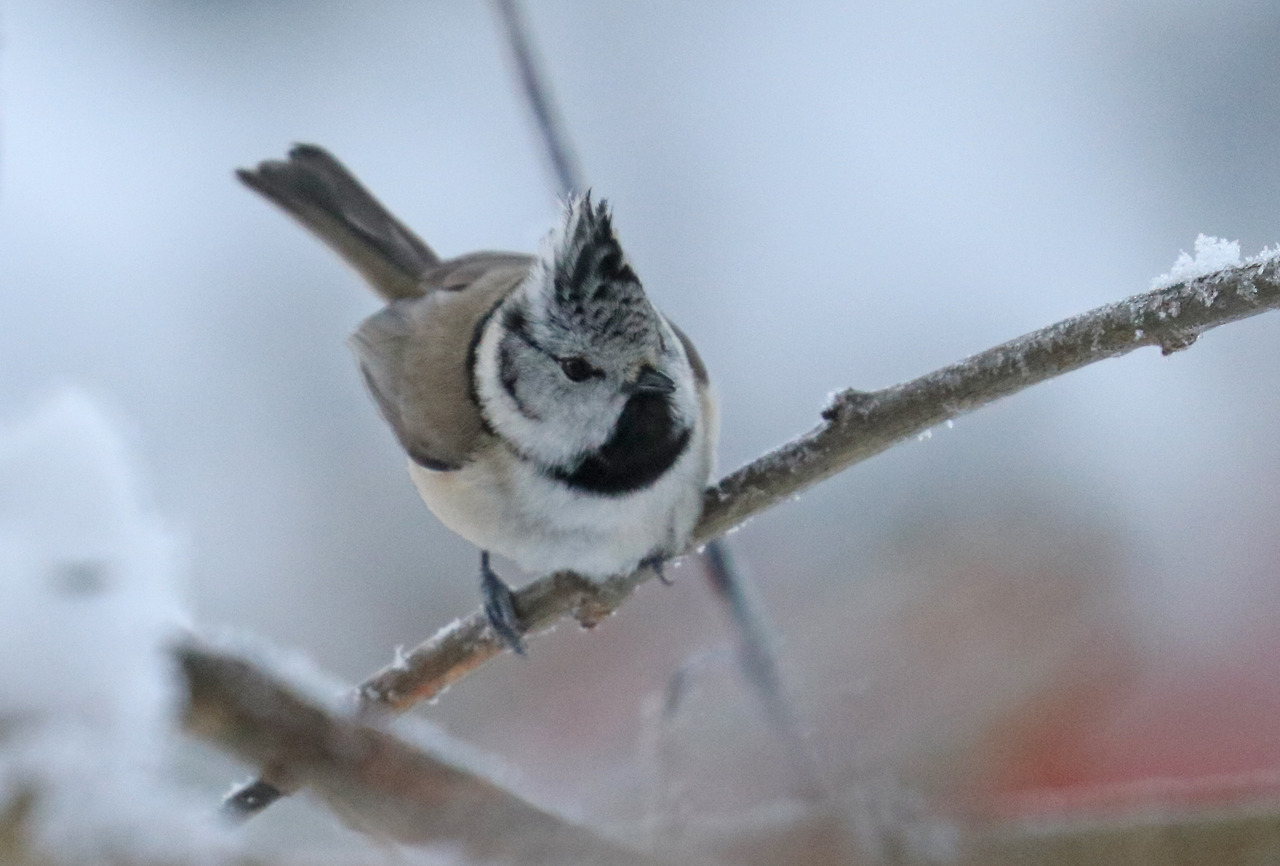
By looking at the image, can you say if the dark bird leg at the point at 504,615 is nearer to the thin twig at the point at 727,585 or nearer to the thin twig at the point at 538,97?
the thin twig at the point at 727,585

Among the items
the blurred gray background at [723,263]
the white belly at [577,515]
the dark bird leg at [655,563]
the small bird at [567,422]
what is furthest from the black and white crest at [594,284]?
the blurred gray background at [723,263]

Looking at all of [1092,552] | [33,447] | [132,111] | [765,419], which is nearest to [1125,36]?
[765,419]

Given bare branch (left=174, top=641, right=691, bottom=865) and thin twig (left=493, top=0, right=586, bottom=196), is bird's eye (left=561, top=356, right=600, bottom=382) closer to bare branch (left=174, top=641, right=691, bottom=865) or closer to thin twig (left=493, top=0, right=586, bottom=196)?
thin twig (left=493, top=0, right=586, bottom=196)

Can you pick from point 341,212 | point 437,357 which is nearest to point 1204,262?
point 437,357

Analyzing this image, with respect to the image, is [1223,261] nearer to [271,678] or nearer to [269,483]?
[271,678]

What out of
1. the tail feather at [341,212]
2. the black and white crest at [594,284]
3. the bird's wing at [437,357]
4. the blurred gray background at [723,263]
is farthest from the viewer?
the blurred gray background at [723,263]

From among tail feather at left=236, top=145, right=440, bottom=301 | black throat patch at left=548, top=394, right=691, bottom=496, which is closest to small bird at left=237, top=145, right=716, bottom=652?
black throat patch at left=548, top=394, right=691, bottom=496

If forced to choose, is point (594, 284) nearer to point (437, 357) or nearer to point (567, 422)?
point (567, 422)
